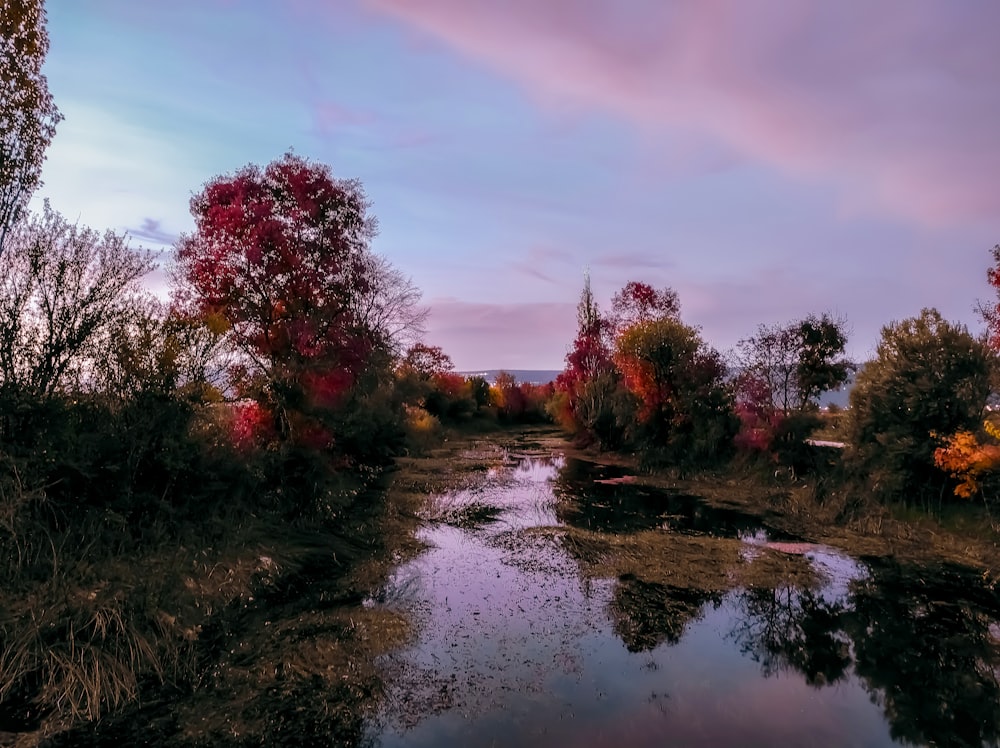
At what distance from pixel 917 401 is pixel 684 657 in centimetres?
958

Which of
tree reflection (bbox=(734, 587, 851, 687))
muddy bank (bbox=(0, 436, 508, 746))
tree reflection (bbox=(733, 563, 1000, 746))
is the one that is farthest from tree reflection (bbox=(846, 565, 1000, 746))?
muddy bank (bbox=(0, 436, 508, 746))

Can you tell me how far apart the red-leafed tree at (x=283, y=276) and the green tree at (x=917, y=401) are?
1350 centimetres

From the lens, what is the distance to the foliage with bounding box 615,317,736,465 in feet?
74.5

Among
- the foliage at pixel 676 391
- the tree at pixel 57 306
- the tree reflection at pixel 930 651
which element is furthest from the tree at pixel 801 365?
the tree at pixel 57 306

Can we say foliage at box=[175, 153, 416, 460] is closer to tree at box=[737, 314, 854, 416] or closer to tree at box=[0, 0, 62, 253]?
tree at box=[0, 0, 62, 253]

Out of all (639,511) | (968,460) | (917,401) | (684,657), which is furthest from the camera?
(639,511)

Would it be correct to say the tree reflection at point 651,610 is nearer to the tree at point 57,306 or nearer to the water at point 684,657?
the water at point 684,657

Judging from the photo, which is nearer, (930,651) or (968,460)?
(930,651)

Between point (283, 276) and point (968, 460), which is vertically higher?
point (283, 276)

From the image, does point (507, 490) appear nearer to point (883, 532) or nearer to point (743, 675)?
point (883, 532)

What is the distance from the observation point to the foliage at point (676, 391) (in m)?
22.7

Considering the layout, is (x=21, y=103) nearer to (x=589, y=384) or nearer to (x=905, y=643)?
(x=905, y=643)

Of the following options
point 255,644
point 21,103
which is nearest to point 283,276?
point 21,103

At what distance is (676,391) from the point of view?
2539 centimetres
